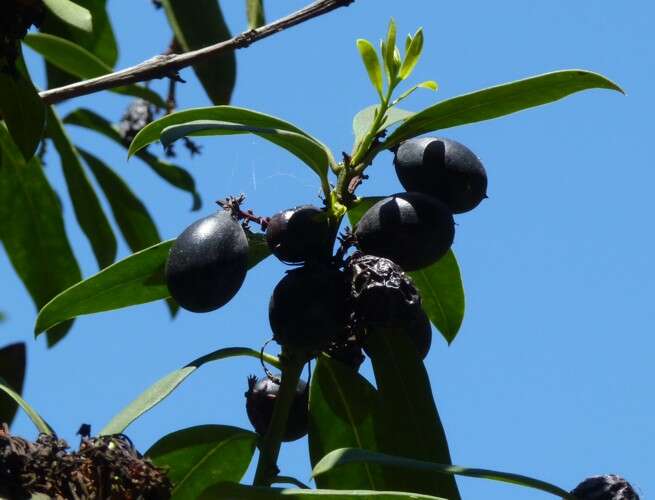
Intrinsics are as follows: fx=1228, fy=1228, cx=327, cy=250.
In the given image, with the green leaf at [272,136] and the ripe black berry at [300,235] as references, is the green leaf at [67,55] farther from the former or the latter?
the ripe black berry at [300,235]

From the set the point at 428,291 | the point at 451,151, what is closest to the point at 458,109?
the point at 451,151

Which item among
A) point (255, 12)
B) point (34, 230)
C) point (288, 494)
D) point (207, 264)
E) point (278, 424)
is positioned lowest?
point (288, 494)

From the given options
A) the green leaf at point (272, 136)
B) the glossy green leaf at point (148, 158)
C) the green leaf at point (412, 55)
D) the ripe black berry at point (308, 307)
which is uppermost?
the glossy green leaf at point (148, 158)

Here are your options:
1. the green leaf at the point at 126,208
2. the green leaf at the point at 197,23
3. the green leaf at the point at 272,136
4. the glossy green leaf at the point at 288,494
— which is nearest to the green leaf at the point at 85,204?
the green leaf at the point at 126,208

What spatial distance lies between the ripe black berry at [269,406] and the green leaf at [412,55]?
46 centimetres

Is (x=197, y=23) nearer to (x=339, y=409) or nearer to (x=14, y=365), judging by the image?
(x=14, y=365)

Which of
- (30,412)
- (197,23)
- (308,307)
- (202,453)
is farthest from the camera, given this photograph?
(197,23)

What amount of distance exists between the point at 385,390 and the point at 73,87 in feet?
2.17

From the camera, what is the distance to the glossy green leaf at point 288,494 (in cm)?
127

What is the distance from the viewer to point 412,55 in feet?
5.74

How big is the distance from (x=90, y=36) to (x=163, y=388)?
1553mm

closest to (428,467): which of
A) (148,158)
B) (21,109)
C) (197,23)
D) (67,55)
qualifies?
(21,109)

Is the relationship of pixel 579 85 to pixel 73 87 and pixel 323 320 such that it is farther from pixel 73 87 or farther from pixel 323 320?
pixel 73 87

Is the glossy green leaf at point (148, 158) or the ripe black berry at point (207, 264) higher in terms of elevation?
the glossy green leaf at point (148, 158)
